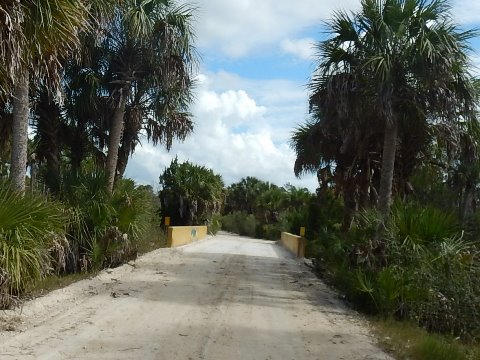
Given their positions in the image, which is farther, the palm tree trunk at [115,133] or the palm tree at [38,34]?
the palm tree trunk at [115,133]

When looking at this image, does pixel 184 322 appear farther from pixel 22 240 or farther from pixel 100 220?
pixel 100 220

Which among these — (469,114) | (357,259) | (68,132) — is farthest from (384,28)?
(68,132)

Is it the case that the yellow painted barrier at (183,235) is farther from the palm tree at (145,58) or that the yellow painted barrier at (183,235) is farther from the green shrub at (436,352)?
the green shrub at (436,352)

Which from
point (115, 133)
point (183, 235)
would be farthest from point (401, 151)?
point (183, 235)

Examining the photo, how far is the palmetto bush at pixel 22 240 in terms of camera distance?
869cm

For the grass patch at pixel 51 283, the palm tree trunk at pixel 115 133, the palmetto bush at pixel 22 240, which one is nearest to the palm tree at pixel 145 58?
the palm tree trunk at pixel 115 133

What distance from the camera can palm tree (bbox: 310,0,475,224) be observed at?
1407cm

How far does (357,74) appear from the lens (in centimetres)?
1507

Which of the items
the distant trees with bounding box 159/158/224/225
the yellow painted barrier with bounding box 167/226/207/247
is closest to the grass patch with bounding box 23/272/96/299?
the yellow painted barrier with bounding box 167/226/207/247

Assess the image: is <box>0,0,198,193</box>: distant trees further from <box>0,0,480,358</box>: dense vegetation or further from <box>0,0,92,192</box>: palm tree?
<box>0,0,92,192</box>: palm tree

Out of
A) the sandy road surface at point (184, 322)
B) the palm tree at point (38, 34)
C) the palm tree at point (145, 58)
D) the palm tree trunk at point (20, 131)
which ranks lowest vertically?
the sandy road surface at point (184, 322)

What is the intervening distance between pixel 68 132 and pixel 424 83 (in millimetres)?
11572

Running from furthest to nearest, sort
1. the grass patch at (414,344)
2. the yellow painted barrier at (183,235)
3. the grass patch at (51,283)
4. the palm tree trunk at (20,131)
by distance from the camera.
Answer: the yellow painted barrier at (183,235) < the palm tree trunk at (20,131) < the grass patch at (51,283) < the grass patch at (414,344)

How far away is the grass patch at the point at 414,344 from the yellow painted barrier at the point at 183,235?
57.9ft
